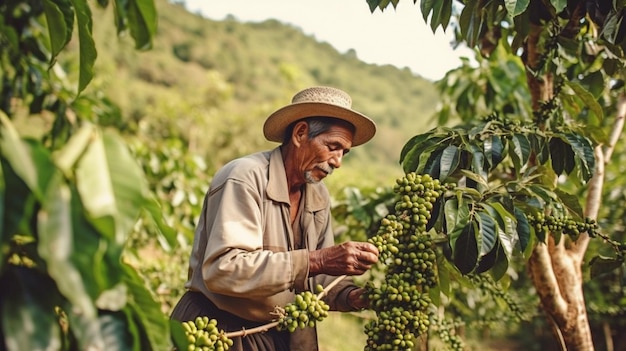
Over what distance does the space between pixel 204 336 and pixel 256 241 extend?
396mm

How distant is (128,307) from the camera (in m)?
0.89

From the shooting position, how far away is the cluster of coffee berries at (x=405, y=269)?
65.2 inches

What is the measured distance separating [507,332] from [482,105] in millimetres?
9260

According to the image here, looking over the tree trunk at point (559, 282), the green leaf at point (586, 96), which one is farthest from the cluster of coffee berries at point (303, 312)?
the green leaf at point (586, 96)

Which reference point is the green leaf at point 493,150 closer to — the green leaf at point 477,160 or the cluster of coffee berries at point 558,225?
the green leaf at point 477,160

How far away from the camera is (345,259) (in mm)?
1663

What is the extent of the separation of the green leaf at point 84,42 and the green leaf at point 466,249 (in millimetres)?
1155

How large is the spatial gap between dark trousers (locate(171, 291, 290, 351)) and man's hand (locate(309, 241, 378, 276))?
371mm

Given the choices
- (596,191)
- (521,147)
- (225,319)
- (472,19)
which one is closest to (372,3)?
(472,19)

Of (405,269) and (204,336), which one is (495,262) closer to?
(405,269)

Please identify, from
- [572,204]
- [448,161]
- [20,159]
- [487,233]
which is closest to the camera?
[20,159]

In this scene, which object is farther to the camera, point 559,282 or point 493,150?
point 559,282

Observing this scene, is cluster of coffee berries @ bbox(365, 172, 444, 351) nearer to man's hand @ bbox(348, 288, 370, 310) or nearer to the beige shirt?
man's hand @ bbox(348, 288, 370, 310)

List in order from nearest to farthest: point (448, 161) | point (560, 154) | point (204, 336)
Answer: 1. point (204, 336)
2. point (448, 161)
3. point (560, 154)
